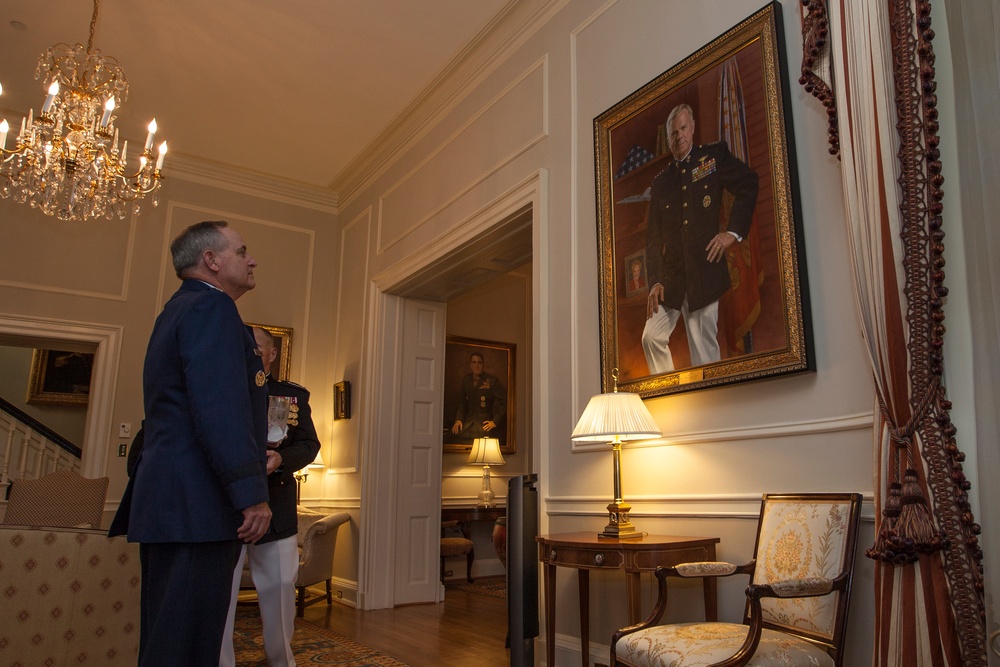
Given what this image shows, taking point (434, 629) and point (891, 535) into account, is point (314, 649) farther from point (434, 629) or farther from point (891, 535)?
point (891, 535)

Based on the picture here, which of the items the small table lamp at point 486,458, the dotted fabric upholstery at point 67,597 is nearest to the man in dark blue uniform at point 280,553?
the dotted fabric upholstery at point 67,597

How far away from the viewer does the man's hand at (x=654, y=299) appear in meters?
3.20

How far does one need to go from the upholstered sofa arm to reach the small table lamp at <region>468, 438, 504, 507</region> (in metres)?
1.67

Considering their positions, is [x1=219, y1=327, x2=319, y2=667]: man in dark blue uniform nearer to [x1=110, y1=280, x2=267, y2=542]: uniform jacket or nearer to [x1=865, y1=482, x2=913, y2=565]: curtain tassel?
[x1=110, y1=280, x2=267, y2=542]: uniform jacket

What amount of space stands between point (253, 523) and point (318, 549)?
382 cm

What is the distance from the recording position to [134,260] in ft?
20.6

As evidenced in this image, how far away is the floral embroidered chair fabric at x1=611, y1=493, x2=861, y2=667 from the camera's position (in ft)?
6.56

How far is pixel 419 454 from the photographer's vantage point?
234 inches

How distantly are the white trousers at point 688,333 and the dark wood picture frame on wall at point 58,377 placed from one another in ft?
28.5

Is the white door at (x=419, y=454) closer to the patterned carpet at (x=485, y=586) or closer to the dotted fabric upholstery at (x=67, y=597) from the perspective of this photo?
the patterned carpet at (x=485, y=586)

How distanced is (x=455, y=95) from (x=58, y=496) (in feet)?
12.1

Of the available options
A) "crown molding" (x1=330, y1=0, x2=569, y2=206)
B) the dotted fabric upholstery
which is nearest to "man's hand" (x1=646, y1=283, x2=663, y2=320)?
"crown molding" (x1=330, y1=0, x2=569, y2=206)

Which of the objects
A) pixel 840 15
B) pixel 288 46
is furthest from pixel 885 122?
pixel 288 46

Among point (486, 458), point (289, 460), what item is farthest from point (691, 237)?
point (486, 458)
